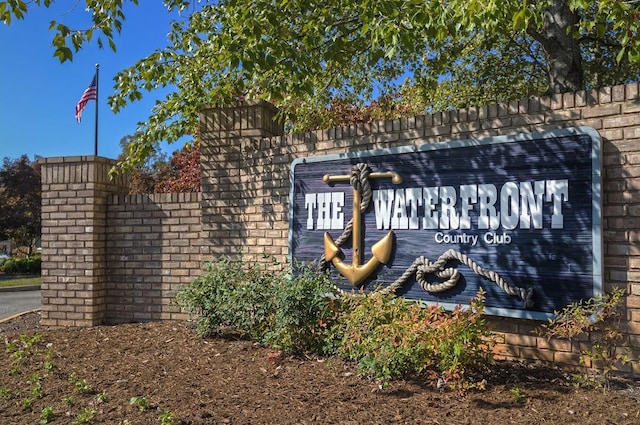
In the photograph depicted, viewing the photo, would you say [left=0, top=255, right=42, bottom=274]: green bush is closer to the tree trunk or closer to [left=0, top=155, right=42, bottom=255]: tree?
[left=0, top=155, right=42, bottom=255]: tree

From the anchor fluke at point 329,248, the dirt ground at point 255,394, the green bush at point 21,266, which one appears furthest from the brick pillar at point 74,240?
the green bush at point 21,266

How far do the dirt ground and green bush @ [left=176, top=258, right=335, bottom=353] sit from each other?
0.19 meters

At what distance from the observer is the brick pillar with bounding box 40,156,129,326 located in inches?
294

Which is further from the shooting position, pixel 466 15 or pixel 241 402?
pixel 466 15

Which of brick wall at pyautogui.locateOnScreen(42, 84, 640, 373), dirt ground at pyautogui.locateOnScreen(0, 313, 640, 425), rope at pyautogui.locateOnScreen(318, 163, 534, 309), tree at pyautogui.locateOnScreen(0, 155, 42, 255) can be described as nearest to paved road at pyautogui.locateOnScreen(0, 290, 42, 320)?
brick wall at pyautogui.locateOnScreen(42, 84, 640, 373)

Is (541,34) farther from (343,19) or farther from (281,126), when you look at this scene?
(281,126)

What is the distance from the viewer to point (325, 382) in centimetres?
426

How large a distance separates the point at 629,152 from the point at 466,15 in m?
1.78

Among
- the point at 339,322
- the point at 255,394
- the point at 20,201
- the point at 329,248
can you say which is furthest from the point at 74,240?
the point at 20,201

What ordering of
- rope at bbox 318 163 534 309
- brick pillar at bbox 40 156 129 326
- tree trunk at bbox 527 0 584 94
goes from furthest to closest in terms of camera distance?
brick pillar at bbox 40 156 129 326 → tree trunk at bbox 527 0 584 94 → rope at bbox 318 163 534 309

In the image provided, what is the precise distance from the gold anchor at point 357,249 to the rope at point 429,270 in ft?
0.22

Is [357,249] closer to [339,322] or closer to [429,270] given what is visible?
[429,270]

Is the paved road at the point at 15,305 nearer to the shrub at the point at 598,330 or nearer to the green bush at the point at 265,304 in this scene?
the green bush at the point at 265,304

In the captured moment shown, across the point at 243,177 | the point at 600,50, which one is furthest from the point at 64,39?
the point at 600,50
